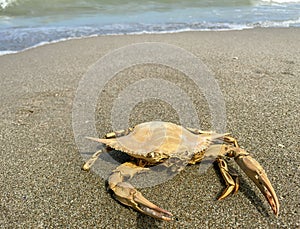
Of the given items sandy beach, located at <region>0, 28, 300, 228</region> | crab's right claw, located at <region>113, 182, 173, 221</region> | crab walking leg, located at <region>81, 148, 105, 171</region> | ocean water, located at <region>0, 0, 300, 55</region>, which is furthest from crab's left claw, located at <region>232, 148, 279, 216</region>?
ocean water, located at <region>0, 0, 300, 55</region>

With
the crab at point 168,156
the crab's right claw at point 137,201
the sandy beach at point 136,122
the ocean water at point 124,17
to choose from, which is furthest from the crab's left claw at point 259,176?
the ocean water at point 124,17

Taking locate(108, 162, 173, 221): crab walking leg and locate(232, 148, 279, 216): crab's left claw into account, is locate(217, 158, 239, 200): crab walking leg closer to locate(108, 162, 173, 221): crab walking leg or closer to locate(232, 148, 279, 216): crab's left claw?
locate(232, 148, 279, 216): crab's left claw

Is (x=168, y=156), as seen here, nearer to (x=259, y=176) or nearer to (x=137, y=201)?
(x=137, y=201)

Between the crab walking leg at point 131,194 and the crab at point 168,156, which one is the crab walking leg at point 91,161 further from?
the crab walking leg at point 131,194

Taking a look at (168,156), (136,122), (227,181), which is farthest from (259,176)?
(136,122)

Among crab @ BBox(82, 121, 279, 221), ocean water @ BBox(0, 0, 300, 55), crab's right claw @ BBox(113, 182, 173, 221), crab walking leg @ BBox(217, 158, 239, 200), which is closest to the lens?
crab's right claw @ BBox(113, 182, 173, 221)
